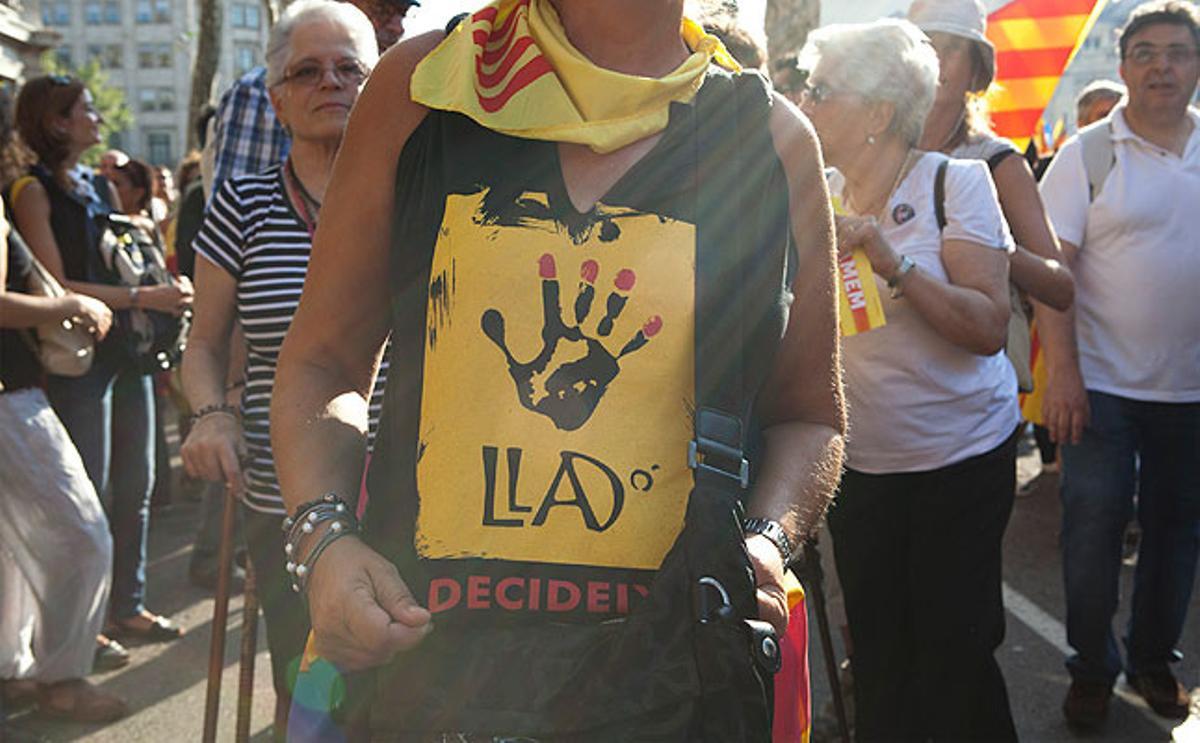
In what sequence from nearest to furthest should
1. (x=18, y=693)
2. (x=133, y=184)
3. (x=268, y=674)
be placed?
(x=18, y=693)
(x=268, y=674)
(x=133, y=184)

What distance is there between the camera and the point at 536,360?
1.55m

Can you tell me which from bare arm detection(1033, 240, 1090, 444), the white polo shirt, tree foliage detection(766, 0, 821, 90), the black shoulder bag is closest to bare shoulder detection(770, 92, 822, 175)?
bare arm detection(1033, 240, 1090, 444)

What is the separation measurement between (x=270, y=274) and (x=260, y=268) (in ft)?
0.11

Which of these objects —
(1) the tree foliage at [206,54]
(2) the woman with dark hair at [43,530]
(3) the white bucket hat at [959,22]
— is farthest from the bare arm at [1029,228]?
(1) the tree foliage at [206,54]

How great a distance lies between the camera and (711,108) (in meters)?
1.65

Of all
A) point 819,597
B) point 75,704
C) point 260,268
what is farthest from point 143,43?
point 819,597

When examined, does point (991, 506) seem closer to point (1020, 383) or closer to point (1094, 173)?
point (1020, 383)

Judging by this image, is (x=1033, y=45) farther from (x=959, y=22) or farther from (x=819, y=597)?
(x=819, y=597)

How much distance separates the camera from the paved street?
432cm

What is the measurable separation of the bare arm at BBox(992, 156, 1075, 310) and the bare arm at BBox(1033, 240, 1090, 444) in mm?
499

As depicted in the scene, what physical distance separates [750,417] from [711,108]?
423 millimetres

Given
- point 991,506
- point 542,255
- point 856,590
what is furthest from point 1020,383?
point 542,255

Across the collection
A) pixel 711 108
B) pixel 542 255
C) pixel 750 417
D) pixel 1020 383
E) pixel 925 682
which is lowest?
pixel 925 682

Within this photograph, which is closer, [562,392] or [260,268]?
[562,392]
